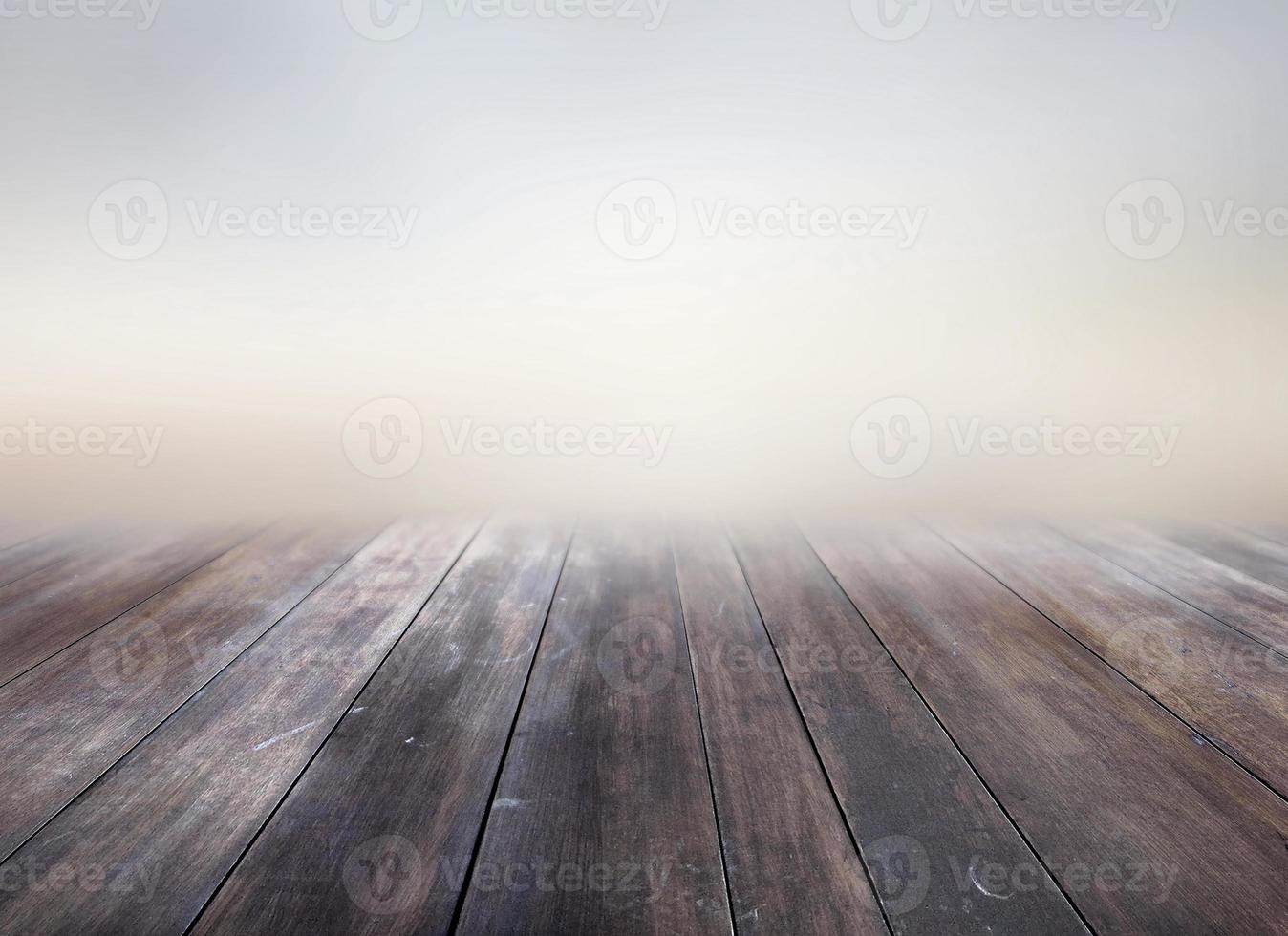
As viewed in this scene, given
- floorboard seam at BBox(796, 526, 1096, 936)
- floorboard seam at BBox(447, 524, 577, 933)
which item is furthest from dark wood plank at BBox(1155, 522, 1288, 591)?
floorboard seam at BBox(447, 524, 577, 933)

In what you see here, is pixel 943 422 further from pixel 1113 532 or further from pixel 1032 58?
pixel 1032 58

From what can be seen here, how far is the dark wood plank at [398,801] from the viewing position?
0.67 metres

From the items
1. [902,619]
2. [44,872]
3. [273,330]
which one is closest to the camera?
[44,872]

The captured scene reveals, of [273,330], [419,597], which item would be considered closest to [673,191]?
[273,330]

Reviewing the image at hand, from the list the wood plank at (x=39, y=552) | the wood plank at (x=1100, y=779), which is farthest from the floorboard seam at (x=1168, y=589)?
the wood plank at (x=39, y=552)

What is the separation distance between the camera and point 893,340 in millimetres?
2357

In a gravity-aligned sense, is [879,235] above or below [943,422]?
above

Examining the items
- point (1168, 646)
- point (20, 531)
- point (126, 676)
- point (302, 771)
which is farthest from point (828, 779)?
point (20, 531)

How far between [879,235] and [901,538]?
931mm

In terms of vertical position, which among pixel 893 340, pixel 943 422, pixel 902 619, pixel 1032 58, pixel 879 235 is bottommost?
pixel 902 619

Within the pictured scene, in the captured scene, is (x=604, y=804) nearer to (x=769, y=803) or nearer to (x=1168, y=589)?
(x=769, y=803)

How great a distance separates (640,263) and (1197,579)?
157cm

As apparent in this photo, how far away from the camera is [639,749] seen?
0.92m

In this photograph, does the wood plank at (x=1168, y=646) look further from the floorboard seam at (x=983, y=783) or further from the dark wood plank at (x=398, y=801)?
the dark wood plank at (x=398, y=801)
